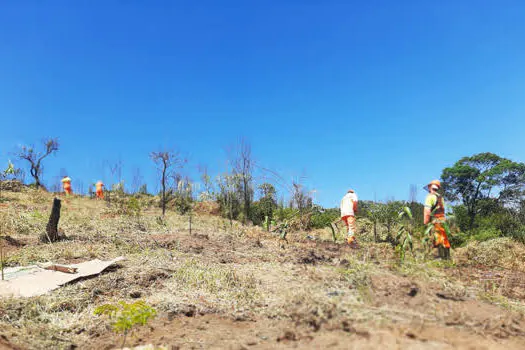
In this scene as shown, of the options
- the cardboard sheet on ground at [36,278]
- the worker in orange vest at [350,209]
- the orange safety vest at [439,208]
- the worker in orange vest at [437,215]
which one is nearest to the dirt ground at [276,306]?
the cardboard sheet on ground at [36,278]

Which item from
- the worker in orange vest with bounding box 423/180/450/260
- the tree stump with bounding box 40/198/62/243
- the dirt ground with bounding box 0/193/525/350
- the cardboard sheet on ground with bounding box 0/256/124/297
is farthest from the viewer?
the tree stump with bounding box 40/198/62/243

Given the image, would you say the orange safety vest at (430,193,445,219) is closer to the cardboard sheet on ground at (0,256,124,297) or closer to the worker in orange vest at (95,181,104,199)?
the cardboard sheet on ground at (0,256,124,297)

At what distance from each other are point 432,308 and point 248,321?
1738 mm

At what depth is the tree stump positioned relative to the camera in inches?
314

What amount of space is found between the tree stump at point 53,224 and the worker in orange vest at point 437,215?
23.5ft

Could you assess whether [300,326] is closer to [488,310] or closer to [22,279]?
[488,310]

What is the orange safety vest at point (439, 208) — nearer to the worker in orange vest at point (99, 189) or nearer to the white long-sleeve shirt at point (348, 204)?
the white long-sleeve shirt at point (348, 204)

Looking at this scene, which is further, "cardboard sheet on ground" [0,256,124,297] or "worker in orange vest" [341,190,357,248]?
"worker in orange vest" [341,190,357,248]

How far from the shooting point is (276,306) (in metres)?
3.97

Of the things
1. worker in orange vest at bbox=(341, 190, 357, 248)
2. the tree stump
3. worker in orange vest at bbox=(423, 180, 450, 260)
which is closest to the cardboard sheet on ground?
the tree stump

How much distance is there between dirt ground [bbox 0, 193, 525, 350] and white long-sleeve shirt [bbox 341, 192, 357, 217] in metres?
3.44

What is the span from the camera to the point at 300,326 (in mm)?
3383

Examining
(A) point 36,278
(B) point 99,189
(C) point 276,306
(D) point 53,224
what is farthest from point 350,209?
(B) point 99,189

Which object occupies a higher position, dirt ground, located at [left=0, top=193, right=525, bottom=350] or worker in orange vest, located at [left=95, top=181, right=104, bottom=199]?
worker in orange vest, located at [left=95, top=181, right=104, bottom=199]
